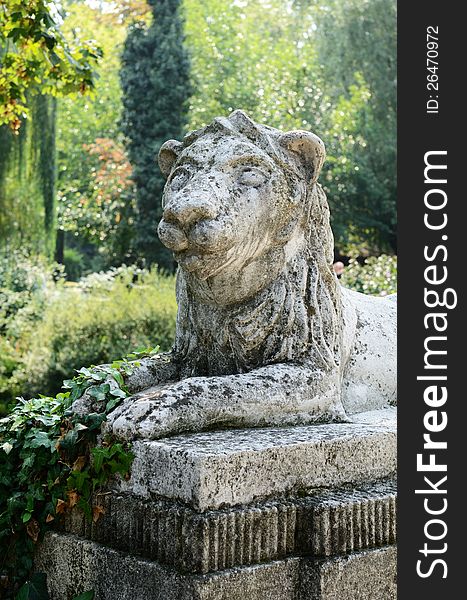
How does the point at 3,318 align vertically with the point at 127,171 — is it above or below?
below

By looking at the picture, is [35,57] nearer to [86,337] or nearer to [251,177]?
[251,177]

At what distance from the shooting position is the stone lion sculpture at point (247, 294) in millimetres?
3184

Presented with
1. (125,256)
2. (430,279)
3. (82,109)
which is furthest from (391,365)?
(82,109)

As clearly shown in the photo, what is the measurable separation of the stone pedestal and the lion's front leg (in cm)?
5

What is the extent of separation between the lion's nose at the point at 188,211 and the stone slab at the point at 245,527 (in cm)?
98

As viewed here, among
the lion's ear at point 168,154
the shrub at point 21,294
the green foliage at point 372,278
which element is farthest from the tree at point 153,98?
the lion's ear at point 168,154

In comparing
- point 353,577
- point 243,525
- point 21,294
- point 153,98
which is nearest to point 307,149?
point 243,525

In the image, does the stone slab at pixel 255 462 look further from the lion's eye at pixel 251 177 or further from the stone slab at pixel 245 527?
the lion's eye at pixel 251 177

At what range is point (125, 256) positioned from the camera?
74.8ft

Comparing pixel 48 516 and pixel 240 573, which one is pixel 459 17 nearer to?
pixel 240 573

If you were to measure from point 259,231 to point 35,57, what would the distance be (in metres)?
3.98

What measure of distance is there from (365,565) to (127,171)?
21.3m

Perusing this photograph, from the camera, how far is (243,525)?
9.38 feet

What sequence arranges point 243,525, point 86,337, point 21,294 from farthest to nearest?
1. point 21,294
2. point 86,337
3. point 243,525
